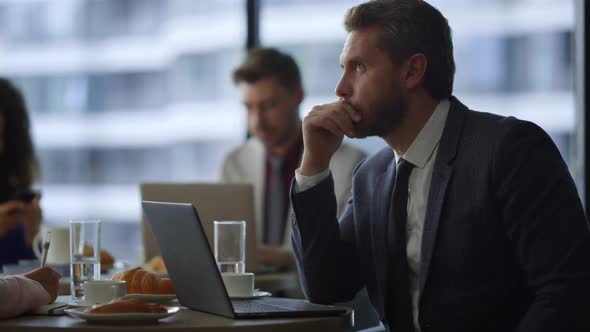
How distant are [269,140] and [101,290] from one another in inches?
83.6

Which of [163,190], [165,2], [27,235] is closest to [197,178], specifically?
[165,2]

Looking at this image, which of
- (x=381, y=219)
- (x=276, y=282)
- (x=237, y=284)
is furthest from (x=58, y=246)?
(x=381, y=219)

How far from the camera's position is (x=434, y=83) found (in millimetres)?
2232

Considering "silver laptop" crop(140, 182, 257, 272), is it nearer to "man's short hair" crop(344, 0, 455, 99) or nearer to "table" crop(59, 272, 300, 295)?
"table" crop(59, 272, 300, 295)

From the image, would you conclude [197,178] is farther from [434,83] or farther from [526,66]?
[434,83]

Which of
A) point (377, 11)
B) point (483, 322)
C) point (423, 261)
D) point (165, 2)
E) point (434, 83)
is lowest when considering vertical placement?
point (483, 322)

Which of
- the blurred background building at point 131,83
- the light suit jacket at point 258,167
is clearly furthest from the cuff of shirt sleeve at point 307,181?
the blurred background building at point 131,83

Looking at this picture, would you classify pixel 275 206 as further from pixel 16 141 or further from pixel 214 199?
pixel 16 141

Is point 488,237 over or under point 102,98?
under

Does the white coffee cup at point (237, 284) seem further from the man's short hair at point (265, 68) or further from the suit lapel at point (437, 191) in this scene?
the man's short hair at point (265, 68)

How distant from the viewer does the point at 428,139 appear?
2.16 metres

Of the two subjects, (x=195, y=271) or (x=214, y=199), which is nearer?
(x=195, y=271)

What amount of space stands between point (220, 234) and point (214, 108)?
116 inches

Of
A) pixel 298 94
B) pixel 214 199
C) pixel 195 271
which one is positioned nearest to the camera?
pixel 195 271
